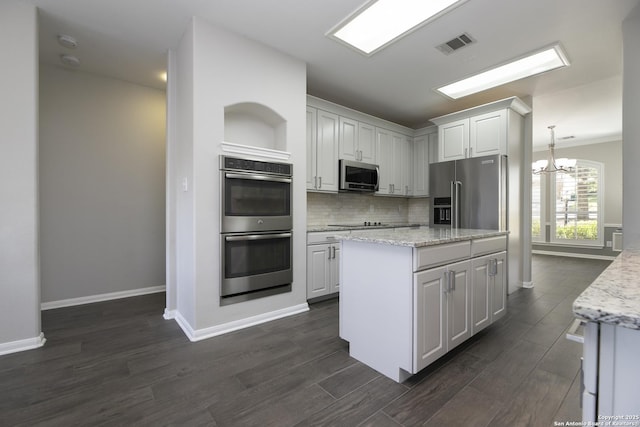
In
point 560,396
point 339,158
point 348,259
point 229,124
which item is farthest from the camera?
point 339,158

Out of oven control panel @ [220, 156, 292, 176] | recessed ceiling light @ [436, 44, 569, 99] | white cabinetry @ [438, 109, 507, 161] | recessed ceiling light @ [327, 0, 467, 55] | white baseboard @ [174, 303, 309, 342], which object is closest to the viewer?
recessed ceiling light @ [327, 0, 467, 55]

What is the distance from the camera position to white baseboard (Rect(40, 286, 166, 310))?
3.31 meters

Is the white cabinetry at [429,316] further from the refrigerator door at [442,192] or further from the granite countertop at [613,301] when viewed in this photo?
the refrigerator door at [442,192]

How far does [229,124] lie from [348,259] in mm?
1987

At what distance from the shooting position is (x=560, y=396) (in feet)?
5.62

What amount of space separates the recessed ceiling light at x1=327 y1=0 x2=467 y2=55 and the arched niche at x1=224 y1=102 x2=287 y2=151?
102 centimetres

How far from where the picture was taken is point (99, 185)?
12.0 ft

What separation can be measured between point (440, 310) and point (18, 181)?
11.4ft

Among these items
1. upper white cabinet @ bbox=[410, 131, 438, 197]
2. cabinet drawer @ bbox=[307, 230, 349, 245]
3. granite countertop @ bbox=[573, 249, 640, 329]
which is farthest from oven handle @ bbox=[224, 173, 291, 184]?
upper white cabinet @ bbox=[410, 131, 438, 197]

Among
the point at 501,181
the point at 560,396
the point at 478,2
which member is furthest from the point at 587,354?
the point at 501,181

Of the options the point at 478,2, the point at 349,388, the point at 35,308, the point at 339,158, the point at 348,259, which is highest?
the point at 478,2

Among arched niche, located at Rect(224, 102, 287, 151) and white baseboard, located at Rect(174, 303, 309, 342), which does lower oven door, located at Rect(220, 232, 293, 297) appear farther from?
arched niche, located at Rect(224, 102, 287, 151)

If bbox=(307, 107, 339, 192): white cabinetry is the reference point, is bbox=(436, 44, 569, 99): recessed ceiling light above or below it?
above

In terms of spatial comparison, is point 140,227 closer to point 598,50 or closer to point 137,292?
point 137,292
